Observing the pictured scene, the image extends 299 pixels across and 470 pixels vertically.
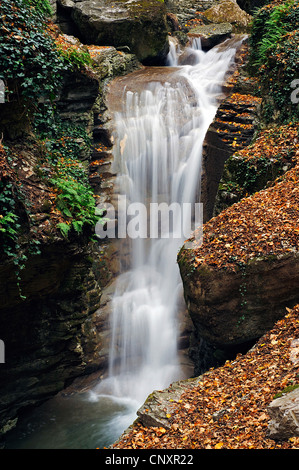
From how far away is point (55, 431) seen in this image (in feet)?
29.1

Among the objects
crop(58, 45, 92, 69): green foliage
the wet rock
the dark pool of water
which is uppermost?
crop(58, 45, 92, 69): green foliage

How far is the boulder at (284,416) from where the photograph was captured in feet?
13.4

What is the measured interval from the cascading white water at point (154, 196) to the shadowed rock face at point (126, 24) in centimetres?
263

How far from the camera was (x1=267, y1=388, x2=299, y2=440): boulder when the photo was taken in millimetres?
4098

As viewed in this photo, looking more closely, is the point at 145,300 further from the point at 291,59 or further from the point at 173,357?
the point at 291,59

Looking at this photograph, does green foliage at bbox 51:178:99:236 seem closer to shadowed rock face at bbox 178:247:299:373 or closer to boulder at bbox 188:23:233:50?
shadowed rock face at bbox 178:247:299:373

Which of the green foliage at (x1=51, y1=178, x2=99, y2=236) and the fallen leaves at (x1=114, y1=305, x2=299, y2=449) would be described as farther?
the green foliage at (x1=51, y1=178, x2=99, y2=236)

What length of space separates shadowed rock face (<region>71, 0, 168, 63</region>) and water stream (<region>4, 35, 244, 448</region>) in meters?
2.04

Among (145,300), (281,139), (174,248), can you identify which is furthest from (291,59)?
(145,300)

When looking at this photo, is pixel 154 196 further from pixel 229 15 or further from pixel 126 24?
pixel 229 15

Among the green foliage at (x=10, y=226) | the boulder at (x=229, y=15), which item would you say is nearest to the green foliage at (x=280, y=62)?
the boulder at (x=229, y=15)

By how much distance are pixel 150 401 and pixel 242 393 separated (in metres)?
1.57

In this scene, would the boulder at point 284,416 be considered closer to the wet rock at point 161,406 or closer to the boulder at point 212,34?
the wet rock at point 161,406

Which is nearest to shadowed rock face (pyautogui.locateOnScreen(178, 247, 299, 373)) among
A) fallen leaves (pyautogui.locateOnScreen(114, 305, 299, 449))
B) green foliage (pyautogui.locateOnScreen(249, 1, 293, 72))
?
fallen leaves (pyautogui.locateOnScreen(114, 305, 299, 449))
